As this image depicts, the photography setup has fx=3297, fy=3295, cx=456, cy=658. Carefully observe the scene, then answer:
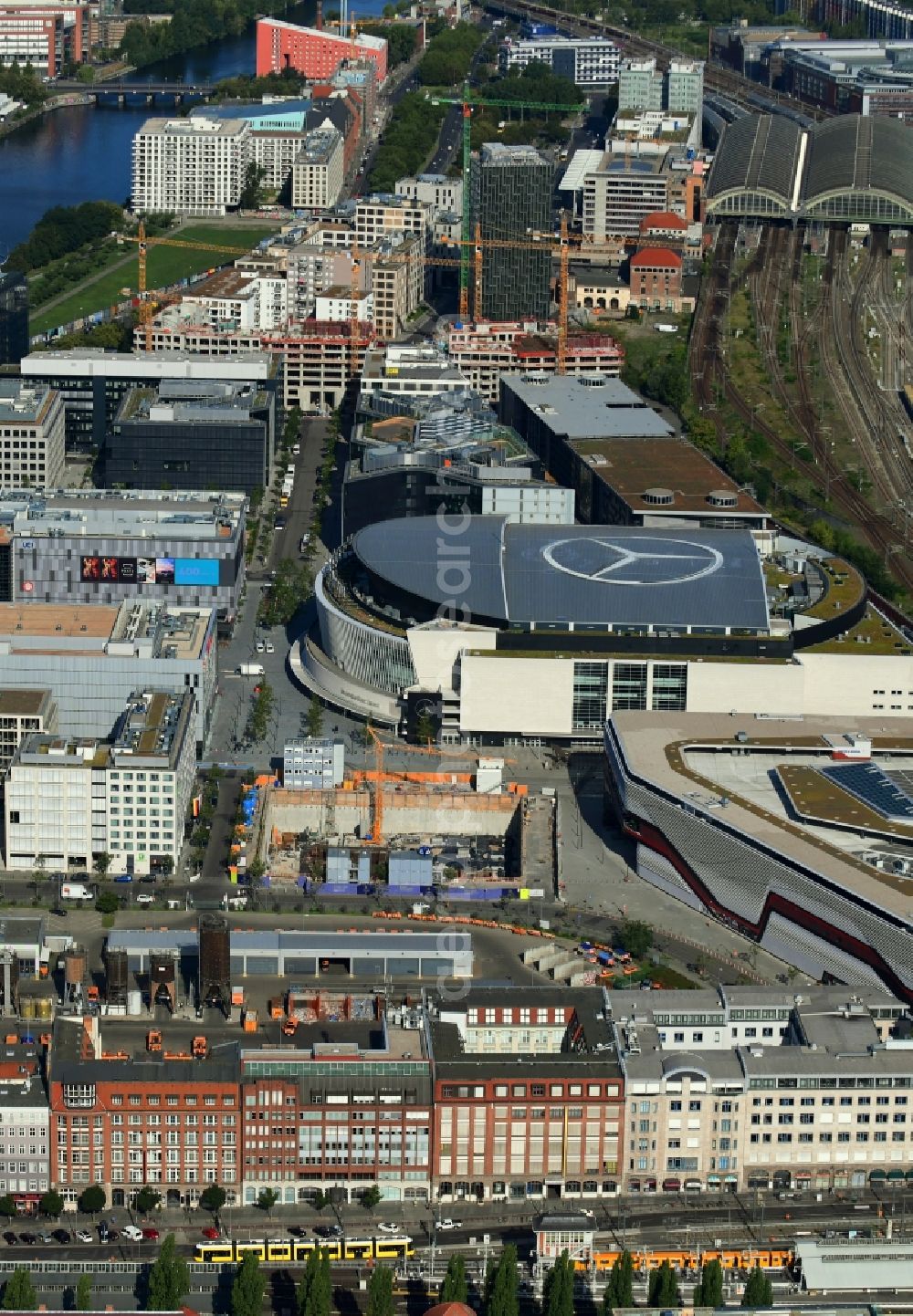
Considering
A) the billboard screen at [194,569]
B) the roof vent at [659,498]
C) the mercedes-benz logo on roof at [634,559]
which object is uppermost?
the mercedes-benz logo on roof at [634,559]

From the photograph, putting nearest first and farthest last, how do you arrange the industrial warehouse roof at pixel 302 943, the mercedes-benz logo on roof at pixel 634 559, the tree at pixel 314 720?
the industrial warehouse roof at pixel 302 943
the tree at pixel 314 720
the mercedes-benz logo on roof at pixel 634 559

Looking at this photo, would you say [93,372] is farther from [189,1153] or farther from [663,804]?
[189,1153]

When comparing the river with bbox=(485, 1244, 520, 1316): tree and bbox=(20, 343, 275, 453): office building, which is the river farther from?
bbox=(485, 1244, 520, 1316): tree

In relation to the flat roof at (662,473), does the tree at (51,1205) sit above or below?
below

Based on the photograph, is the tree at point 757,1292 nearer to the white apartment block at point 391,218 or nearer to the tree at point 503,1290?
the tree at point 503,1290

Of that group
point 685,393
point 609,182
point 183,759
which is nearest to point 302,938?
point 183,759

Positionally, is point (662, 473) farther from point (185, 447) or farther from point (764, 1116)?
point (764, 1116)

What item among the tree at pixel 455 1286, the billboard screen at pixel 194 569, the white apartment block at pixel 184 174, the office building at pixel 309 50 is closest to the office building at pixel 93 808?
the billboard screen at pixel 194 569

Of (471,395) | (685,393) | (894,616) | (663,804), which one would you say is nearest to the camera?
(663,804)
